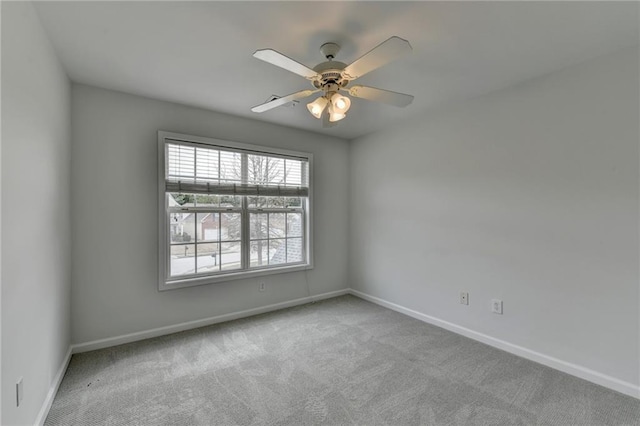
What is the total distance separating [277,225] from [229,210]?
2.23 ft

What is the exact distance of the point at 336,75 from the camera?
186cm

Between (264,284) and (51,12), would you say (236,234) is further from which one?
(51,12)

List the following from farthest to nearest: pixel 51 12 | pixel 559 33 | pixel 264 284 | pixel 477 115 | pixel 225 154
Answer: pixel 264 284, pixel 225 154, pixel 477 115, pixel 559 33, pixel 51 12

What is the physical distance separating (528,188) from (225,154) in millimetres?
3064

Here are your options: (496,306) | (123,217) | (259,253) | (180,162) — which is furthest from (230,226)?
(496,306)

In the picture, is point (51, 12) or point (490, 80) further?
point (490, 80)

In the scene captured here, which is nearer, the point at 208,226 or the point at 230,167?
the point at 208,226

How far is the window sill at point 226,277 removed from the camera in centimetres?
299

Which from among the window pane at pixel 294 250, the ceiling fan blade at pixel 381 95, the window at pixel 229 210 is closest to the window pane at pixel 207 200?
the window at pixel 229 210

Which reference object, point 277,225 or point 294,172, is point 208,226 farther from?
point 294,172

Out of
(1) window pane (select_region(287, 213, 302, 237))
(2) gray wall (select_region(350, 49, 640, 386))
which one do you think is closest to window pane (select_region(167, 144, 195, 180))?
(1) window pane (select_region(287, 213, 302, 237))

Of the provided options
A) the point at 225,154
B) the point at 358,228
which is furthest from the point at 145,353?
the point at 358,228

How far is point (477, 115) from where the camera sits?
2.86m

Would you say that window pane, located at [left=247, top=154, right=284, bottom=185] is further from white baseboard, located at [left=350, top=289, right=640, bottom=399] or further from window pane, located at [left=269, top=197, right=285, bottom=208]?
white baseboard, located at [left=350, top=289, right=640, bottom=399]
